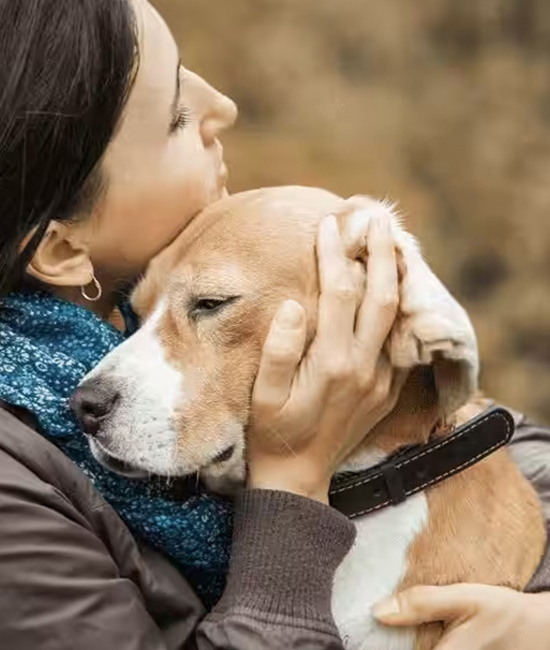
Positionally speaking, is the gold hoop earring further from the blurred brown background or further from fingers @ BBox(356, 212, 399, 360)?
the blurred brown background

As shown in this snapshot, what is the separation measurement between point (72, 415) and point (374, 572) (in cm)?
36

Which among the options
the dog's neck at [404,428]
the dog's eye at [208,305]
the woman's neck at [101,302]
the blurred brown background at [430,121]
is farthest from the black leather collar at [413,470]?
the blurred brown background at [430,121]

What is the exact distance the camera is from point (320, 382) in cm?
124

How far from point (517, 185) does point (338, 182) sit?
0.51 metres

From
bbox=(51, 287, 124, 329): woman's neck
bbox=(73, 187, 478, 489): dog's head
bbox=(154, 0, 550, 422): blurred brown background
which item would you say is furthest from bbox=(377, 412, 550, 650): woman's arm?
bbox=(154, 0, 550, 422): blurred brown background

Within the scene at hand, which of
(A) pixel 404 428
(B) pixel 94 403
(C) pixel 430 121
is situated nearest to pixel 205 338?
(B) pixel 94 403

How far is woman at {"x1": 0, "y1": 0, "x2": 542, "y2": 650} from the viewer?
1122 millimetres

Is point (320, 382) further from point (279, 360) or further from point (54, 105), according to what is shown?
point (54, 105)

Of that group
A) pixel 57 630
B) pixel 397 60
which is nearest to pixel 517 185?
pixel 397 60

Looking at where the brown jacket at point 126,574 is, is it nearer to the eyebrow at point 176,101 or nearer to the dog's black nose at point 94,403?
the dog's black nose at point 94,403

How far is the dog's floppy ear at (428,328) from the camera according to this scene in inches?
48.6

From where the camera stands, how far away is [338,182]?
126 inches

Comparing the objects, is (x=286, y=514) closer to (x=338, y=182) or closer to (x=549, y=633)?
(x=549, y=633)

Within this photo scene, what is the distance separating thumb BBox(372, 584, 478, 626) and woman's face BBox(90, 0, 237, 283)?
46 centimetres
